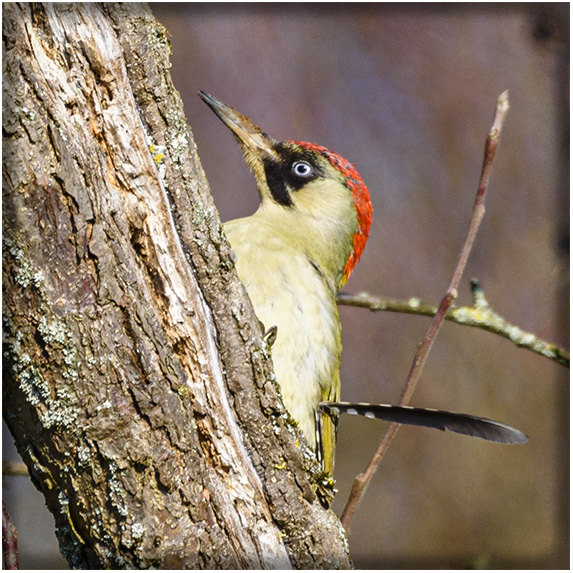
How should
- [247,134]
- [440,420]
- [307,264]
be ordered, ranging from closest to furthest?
[440,420] < [307,264] < [247,134]

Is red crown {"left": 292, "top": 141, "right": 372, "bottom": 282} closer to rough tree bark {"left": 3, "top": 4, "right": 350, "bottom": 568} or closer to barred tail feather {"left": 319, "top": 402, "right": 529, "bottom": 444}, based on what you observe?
barred tail feather {"left": 319, "top": 402, "right": 529, "bottom": 444}

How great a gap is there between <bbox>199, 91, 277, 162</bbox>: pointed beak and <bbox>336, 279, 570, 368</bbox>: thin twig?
559mm

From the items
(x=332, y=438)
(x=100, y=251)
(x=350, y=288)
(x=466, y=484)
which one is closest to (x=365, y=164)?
(x=350, y=288)

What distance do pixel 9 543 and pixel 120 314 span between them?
28.7 inches

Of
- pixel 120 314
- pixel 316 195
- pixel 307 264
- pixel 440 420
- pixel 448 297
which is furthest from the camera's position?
pixel 316 195

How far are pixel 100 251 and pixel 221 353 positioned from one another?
0.32m

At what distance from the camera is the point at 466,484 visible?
210 cm

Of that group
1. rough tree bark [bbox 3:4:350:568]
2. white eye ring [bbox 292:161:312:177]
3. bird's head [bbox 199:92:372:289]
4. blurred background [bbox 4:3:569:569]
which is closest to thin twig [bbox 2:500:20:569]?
blurred background [bbox 4:3:569:569]

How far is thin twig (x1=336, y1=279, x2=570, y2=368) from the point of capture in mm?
2031

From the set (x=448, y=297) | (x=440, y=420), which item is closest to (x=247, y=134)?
(x=448, y=297)

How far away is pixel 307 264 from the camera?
2.06 meters

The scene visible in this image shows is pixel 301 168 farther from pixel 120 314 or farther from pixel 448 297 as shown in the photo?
pixel 120 314

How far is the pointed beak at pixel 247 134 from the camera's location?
212cm

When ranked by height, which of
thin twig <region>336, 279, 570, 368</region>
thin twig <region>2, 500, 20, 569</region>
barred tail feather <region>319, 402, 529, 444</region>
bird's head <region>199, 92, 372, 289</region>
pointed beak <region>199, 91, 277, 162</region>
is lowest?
thin twig <region>2, 500, 20, 569</region>
